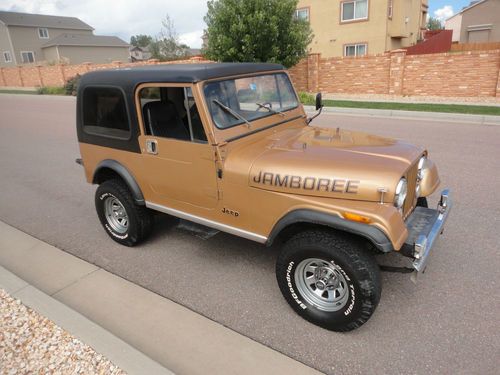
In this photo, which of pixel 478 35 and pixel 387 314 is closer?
pixel 387 314

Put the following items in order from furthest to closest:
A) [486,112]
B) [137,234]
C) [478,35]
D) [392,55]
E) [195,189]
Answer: [478,35], [392,55], [486,112], [137,234], [195,189]

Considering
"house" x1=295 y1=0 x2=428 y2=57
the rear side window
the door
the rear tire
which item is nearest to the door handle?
the door

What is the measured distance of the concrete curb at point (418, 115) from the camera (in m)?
10.4

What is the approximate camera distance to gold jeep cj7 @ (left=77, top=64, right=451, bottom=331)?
2711 millimetres

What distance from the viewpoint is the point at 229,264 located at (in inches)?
153

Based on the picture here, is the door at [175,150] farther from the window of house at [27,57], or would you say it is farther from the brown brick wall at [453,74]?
the window of house at [27,57]

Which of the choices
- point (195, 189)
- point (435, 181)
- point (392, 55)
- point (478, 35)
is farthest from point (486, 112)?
point (478, 35)

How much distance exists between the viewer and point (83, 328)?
289cm

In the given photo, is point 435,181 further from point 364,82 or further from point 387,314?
point 364,82

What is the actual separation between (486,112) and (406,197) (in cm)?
1009

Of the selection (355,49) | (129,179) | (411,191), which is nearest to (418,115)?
(411,191)

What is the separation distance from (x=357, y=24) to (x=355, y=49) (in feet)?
4.52

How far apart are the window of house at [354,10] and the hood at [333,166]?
21290 millimetres

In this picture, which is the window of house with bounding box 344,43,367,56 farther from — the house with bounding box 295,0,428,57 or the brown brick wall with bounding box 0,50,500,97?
the brown brick wall with bounding box 0,50,500,97
